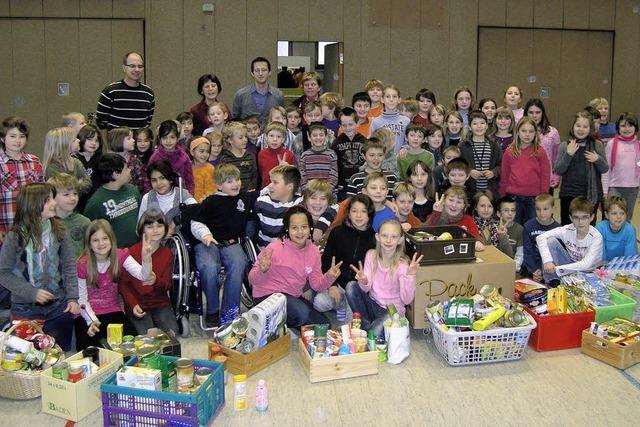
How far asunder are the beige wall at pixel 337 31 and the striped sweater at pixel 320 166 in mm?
4401

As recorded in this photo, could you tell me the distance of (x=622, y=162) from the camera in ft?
20.3

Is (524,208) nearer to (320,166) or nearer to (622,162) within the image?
(622,162)

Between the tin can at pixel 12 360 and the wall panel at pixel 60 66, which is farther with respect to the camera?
the wall panel at pixel 60 66

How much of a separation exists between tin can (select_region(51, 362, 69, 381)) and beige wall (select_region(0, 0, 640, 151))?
6577 mm

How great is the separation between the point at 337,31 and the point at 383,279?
20.2ft

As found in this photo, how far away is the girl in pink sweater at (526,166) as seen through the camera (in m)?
5.76

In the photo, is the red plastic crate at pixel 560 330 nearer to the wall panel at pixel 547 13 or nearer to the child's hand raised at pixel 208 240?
the child's hand raised at pixel 208 240

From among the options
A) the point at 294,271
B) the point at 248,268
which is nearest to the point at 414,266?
the point at 294,271

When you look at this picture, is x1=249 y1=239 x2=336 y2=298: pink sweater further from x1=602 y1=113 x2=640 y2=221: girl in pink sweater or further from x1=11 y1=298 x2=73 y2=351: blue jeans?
x1=602 y1=113 x2=640 y2=221: girl in pink sweater

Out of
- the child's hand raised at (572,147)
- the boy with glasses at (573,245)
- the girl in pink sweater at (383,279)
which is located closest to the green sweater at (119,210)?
the girl in pink sweater at (383,279)

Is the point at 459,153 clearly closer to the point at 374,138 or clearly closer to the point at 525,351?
the point at 374,138

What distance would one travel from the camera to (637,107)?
34.7 feet

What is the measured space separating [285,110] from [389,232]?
2.41 meters

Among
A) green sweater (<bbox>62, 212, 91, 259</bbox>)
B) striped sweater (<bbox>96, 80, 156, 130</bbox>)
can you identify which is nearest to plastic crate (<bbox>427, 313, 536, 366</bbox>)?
green sweater (<bbox>62, 212, 91, 259</bbox>)
